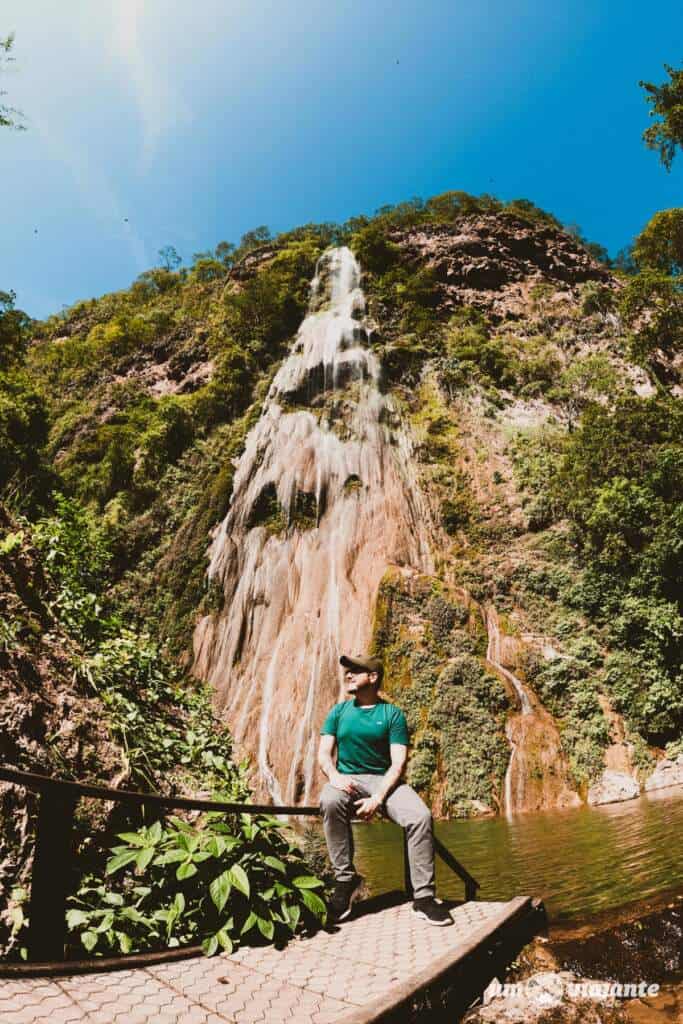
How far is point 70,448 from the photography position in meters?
31.5

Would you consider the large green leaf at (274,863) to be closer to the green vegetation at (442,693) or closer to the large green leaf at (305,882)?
the large green leaf at (305,882)

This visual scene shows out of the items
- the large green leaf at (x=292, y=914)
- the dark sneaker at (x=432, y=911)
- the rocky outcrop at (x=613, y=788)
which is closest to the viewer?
the large green leaf at (x=292, y=914)

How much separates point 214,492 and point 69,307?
138 ft

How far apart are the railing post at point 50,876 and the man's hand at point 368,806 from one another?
1556mm

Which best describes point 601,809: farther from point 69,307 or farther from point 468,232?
point 69,307

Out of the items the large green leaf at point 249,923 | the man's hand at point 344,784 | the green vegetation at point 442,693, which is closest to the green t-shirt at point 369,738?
the man's hand at point 344,784

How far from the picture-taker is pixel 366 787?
3414 mm

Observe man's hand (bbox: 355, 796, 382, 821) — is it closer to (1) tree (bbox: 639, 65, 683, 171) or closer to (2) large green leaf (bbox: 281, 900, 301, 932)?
(2) large green leaf (bbox: 281, 900, 301, 932)

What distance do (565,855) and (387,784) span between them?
547 cm

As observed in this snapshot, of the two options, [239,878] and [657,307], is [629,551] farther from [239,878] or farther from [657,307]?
[239,878]

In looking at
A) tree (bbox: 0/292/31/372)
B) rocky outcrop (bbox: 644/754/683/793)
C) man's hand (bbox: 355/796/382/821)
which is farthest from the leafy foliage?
tree (bbox: 0/292/31/372)

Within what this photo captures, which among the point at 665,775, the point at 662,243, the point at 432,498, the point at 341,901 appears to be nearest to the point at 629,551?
the point at 665,775

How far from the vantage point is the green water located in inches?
209

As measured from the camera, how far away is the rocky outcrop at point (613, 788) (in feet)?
41.6
